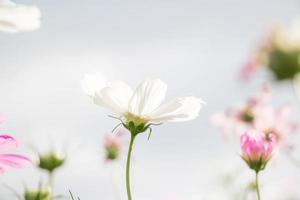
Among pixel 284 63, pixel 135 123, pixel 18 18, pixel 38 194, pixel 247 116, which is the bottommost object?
pixel 247 116

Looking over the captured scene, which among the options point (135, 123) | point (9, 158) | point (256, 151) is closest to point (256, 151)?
point (256, 151)

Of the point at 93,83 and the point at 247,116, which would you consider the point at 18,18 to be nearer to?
the point at 93,83

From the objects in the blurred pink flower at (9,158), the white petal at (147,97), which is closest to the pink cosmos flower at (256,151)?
the white petal at (147,97)

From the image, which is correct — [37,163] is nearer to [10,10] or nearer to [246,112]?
[10,10]

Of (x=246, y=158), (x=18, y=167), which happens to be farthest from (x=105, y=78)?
(x=246, y=158)

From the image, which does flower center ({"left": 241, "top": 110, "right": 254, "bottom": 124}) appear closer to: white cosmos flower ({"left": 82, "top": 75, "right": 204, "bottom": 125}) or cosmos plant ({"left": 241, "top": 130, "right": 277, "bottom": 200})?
cosmos plant ({"left": 241, "top": 130, "right": 277, "bottom": 200})
